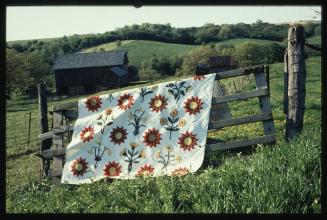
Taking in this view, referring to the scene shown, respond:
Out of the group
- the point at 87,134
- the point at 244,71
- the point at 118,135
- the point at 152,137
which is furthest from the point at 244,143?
the point at 87,134

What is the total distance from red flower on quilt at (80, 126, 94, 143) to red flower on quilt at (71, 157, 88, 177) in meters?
0.38

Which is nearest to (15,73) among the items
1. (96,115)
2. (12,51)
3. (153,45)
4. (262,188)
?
(12,51)

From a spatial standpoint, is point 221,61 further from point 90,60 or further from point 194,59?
point 90,60

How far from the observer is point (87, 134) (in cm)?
725

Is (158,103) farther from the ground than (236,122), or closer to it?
farther from the ground

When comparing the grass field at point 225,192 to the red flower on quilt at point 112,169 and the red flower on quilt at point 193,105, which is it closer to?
the red flower on quilt at point 112,169

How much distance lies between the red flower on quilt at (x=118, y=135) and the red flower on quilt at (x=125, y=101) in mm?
421

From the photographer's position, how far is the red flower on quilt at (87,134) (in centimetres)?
721

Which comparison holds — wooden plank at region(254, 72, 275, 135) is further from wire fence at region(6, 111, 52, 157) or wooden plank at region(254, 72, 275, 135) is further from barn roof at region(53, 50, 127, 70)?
barn roof at region(53, 50, 127, 70)

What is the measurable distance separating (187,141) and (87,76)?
2309 inches

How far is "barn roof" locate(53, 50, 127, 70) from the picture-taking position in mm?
64375

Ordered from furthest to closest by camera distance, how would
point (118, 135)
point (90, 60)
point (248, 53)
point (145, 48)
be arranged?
point (145, 48) → point (90, 60) → point (248, 53) → point (118, 135)

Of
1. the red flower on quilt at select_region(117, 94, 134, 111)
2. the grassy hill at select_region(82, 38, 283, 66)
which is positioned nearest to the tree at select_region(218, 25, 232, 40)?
the grassy hill at select_region(82, 38, 283, 66)
